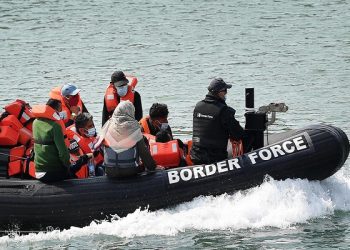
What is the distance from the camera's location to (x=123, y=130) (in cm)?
1067

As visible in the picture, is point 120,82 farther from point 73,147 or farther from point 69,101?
point 73,147

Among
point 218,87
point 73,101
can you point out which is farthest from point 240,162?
point 73,101

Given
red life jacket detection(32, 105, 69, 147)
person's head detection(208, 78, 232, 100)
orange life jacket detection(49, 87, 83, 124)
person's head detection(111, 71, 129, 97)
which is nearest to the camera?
red life jacket detection(32, 105, 69, 147)

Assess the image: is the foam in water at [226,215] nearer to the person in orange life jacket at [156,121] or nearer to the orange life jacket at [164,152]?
the orange life jacket at [164,152]

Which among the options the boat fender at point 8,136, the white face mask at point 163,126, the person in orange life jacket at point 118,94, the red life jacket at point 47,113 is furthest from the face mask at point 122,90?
A: the red life jacket at point 47,113

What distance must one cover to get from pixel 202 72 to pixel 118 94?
919 centimetres

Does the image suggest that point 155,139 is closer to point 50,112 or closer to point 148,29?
point 50,112

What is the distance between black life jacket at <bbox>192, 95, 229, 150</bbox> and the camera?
11.0m

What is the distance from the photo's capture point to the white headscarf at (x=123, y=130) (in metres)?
10.7

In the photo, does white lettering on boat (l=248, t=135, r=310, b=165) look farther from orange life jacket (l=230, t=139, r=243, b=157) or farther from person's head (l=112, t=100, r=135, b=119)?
person's head (l=112, t=100, r=135, b=119)

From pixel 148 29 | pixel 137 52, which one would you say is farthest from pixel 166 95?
pixel 148 29

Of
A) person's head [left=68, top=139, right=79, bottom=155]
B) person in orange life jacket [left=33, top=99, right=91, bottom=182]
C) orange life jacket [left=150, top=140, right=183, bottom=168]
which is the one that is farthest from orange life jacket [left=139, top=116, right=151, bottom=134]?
person in orange life jacket [left=33, top=99, right=91, bottom=182]

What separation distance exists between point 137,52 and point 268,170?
45.4 feet

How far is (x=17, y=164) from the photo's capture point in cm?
1141
